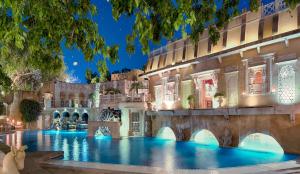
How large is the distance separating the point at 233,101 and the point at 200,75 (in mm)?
3894

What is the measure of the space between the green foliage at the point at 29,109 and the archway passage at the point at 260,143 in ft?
92.6

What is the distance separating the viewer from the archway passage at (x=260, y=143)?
2022 centimetres

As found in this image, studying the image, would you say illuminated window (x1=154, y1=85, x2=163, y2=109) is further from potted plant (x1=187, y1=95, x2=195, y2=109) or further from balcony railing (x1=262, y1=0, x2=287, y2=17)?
balcony railing (x1=262, y1=0, x2=287, y2=17)

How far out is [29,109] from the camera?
4253 cm

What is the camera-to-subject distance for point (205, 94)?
86.5 ft

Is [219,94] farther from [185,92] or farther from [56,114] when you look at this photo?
[56,114]

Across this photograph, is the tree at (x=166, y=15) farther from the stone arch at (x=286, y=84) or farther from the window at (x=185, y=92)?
the window at (x=185, y=92)

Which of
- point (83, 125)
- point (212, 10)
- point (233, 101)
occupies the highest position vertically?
point (212, 10)

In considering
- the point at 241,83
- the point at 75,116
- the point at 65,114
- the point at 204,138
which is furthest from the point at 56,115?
the point at 241,83

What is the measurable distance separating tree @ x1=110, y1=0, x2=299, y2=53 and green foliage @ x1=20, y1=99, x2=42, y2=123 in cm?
3937

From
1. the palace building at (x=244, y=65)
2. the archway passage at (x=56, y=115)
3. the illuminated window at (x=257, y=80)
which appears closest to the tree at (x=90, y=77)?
the archway passage at (x=56, y=115)

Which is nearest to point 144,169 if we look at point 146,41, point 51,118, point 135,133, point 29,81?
point 146,41

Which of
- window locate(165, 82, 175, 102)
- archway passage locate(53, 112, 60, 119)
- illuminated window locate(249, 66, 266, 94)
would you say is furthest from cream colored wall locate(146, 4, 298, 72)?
archway passage locate(53, 112, 60, 119)

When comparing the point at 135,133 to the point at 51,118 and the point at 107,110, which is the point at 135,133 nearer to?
the point at 107,110
